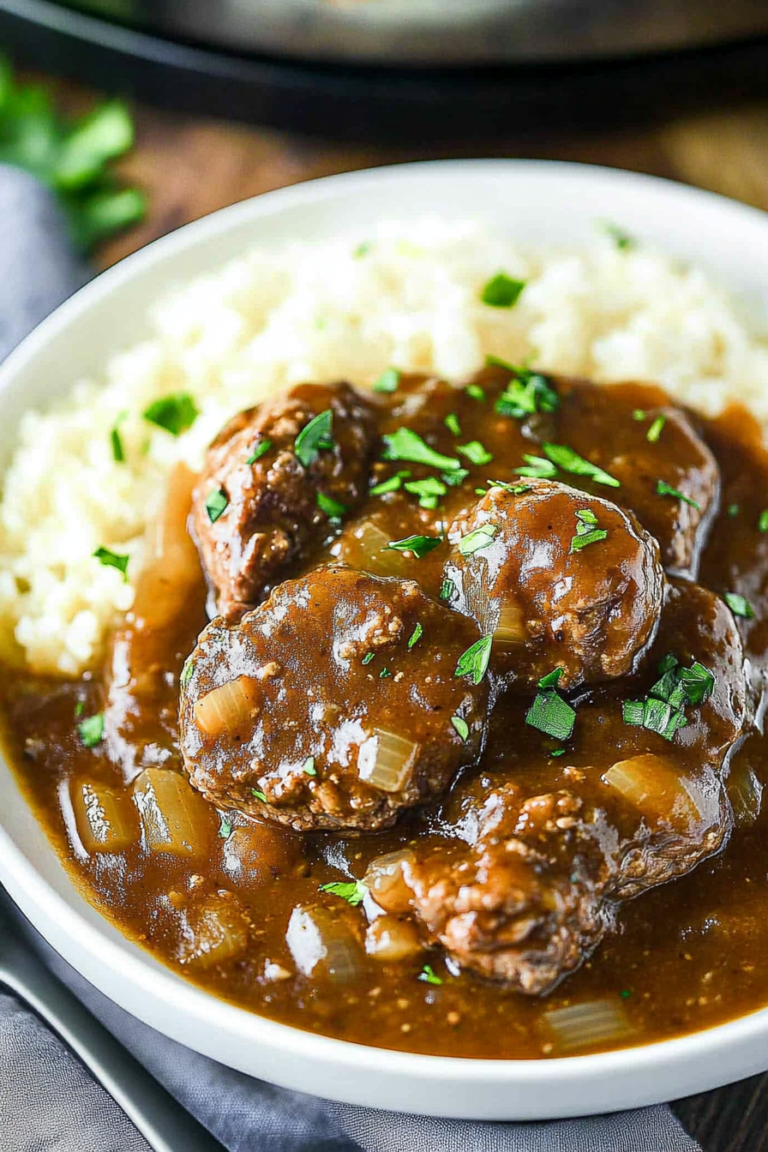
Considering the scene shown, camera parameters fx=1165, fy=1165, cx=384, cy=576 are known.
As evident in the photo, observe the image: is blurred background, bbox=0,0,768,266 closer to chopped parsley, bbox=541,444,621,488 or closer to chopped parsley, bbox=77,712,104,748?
chopped parsley, bbox=541,444,621,488

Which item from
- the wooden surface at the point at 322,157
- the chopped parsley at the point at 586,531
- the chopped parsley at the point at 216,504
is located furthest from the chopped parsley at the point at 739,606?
the wooden surface at the point at 322,157

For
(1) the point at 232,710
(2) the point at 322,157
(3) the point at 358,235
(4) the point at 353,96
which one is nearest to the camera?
(1) the point at 232,710

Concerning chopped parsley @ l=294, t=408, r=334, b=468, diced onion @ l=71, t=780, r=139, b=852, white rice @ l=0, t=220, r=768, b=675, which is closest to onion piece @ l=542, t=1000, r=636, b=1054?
A: diced onion @ l=71, t=780, r=139, b=852

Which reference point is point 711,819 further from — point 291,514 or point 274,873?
point 291,514

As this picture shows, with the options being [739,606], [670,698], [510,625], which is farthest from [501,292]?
[670,698]

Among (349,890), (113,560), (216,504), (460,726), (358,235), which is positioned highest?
(216,504)

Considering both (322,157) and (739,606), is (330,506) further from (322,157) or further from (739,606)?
(322,157)
